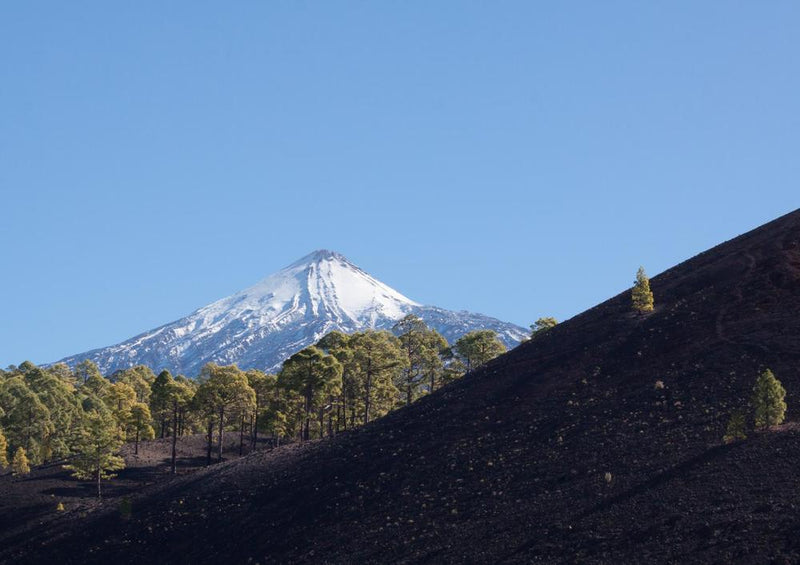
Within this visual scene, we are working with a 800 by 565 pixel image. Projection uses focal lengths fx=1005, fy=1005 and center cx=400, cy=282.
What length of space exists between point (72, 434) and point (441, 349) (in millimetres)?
42521

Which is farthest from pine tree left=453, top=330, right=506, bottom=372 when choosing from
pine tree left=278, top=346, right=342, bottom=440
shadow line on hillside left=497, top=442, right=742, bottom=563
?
shadow line on hillside left=497, top=442, right=742, bottom=563

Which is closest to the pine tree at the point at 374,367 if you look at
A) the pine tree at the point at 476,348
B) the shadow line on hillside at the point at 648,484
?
the pine tree at the point at 476,348

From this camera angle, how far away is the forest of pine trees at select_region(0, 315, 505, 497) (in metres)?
96.7

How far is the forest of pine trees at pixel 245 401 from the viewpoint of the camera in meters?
96.7

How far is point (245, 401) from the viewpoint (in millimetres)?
101375

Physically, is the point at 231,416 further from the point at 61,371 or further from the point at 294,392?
the point at 61,371

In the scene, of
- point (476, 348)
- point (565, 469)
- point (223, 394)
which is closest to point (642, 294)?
point (476, 348)

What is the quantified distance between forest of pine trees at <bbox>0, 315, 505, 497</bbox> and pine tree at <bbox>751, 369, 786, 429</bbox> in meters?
45.2

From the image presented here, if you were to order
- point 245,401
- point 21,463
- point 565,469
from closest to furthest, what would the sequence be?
point 565,469
point 245,401
point 21,463

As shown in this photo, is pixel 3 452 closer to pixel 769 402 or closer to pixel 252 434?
pixel 252 434

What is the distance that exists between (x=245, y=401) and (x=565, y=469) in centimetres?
4492

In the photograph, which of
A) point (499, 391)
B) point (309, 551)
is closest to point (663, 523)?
point (309, 551)

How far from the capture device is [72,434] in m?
113

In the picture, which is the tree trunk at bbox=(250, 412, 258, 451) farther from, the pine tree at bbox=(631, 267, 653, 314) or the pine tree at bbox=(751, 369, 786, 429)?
the pine tree at bbox=(751, 369, 786, 429)
